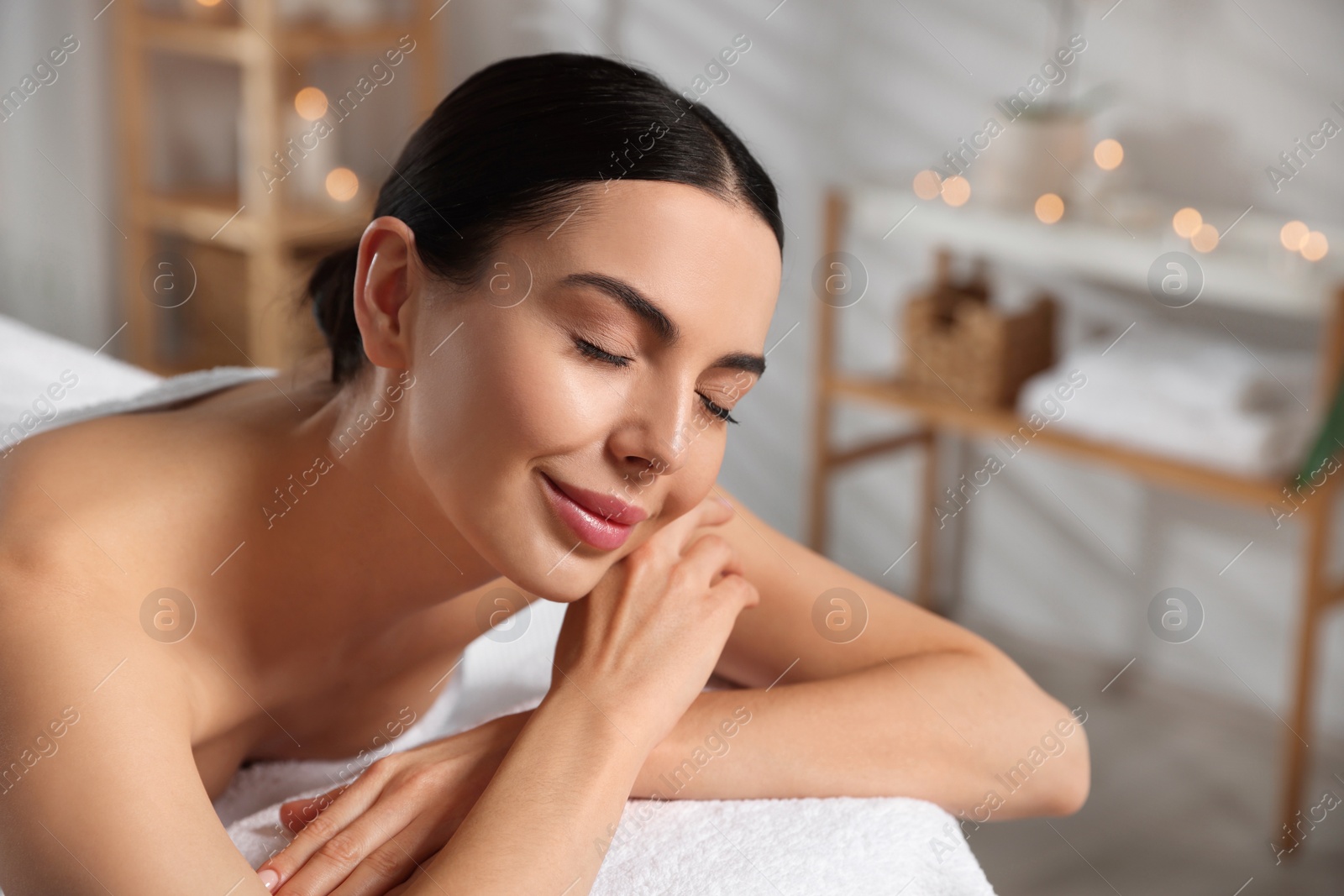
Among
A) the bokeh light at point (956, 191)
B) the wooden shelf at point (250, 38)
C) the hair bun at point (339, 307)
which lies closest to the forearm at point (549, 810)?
the hair bun at point (339, 307)

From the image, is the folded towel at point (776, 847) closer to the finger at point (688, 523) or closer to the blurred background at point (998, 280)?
the finger at point (688, 523)

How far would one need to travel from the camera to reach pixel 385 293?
89 centimetres

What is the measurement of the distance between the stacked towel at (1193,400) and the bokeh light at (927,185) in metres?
0.40

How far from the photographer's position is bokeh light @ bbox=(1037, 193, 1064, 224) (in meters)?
2.15

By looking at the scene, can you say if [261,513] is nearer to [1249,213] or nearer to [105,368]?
[105,368]

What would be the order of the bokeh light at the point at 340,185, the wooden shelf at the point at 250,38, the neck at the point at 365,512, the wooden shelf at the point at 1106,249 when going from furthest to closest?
the bokeh light at the point at 340,185, the wooden shelf at the point at 250,38, the wooden shelf at the point at 1106,249, the neck at the point at 365,512

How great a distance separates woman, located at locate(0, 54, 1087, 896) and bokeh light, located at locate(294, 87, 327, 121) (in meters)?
2.10

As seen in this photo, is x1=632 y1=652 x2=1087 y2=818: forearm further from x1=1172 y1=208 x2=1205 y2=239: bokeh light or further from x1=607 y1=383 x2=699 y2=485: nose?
x1=1172 y1=208 x2=1205 y2=239: bokeh light

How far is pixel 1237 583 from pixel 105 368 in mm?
1999

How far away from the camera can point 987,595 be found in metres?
2.77

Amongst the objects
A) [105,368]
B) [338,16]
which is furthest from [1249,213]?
[338,16]

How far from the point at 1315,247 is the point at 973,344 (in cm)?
59

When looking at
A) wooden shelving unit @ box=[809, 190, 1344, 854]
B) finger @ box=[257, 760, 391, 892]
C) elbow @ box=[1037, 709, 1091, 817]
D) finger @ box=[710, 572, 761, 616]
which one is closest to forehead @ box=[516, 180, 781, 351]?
finger @ box=[710, 572, 761, 616]

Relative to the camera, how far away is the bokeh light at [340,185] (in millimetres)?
3100
